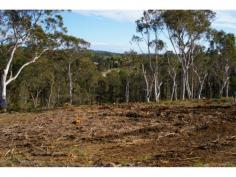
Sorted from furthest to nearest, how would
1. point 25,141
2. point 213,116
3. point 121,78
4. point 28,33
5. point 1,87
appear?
point 121,78 < point 28,33 < point 1,87 < point 213,116 < point 25,141

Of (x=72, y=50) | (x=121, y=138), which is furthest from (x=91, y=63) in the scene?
(x=121, y=138)

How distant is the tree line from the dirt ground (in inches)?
289

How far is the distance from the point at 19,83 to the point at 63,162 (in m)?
30.0

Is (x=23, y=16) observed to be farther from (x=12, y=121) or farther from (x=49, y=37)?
(x=12, y=121)

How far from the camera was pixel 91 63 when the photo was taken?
42.2 metres

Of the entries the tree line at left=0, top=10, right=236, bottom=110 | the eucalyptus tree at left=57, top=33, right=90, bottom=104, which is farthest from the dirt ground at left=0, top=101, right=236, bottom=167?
the eucalyptus tree at left=57, top=33, right=90, bottom=104

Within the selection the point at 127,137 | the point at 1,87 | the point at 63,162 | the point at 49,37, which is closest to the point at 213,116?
the point at 127,137

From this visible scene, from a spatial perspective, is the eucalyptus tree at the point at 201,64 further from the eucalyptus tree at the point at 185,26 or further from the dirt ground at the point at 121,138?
the dirt ground at the point at 121,138

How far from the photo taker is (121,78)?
5422 centimetres

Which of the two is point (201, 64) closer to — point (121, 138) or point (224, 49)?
point (224, 49)

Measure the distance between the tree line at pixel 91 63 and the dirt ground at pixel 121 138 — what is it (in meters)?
7.35

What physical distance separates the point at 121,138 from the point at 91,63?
32442 millimetres

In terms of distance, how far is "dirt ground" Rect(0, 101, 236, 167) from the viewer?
771 cm
